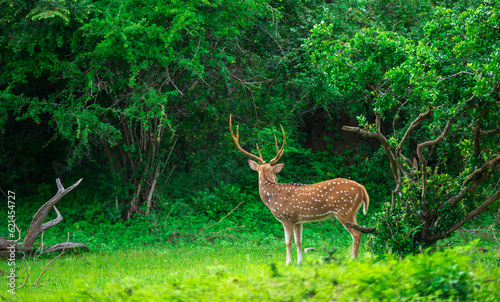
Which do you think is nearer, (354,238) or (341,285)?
(341,285)

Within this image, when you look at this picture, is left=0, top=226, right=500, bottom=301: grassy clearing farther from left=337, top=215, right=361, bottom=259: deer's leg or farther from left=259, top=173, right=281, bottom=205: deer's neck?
left=259, top=173, right=281, bottom=205: deer's neck

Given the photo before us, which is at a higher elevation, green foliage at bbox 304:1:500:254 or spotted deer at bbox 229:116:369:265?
green foliage at bbox 304:1:500:254

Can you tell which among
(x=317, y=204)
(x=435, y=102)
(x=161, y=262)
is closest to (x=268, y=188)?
(x=317, y=204)

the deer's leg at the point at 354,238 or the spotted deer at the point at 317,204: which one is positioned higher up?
the spotted deer at the point at 317,204

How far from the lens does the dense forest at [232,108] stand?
716 centimetres

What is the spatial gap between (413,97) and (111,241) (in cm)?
670

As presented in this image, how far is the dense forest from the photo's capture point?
7.16 meters

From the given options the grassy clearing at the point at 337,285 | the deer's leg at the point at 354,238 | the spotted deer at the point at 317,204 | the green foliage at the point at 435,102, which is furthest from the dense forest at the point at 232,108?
the grassy clearing at the point at 337,285

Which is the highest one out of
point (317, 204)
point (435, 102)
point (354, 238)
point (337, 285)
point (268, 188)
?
point (435, 102)

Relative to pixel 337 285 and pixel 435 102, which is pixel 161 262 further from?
pixel 337 285

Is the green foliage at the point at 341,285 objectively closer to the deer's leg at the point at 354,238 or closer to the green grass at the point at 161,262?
the green grass at the point at 161,262

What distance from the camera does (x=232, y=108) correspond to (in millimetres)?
14062

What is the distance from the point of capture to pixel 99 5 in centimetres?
1040

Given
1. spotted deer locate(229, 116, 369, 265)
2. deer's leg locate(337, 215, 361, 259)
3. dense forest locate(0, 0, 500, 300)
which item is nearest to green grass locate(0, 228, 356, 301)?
deer's leg locate(337, 215, 361, 259)
